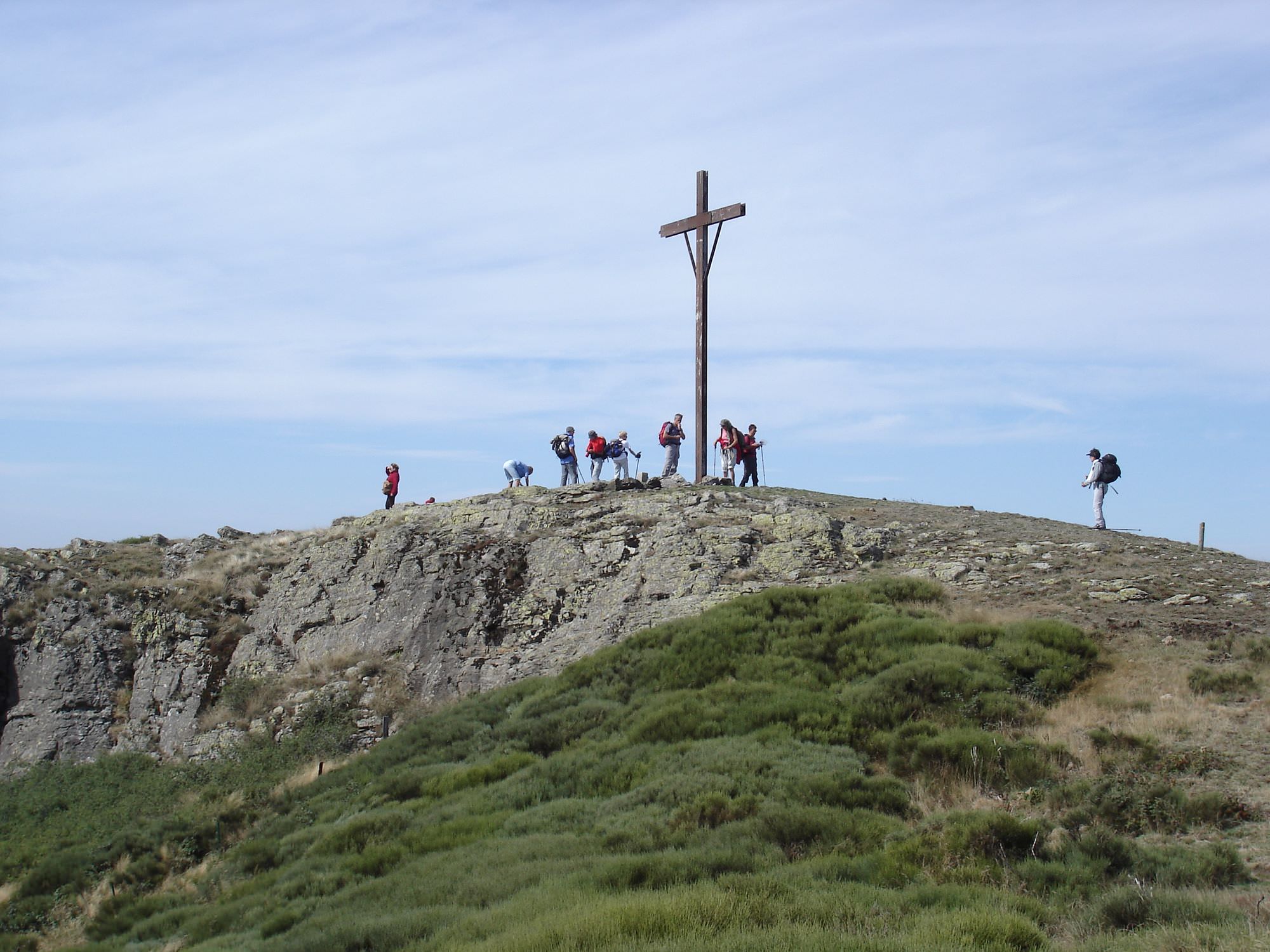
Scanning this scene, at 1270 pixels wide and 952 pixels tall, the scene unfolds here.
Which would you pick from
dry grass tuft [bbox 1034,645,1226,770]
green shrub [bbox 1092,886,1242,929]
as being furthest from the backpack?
green shrub [bbox 1092,886,1242,929]

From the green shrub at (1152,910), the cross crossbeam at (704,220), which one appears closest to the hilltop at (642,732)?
the green shrub at (1152,910)

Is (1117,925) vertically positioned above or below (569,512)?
below

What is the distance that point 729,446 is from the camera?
Result: 2480 cm

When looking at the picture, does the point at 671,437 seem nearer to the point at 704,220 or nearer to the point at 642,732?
the point at 704,220

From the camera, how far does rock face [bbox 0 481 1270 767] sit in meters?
18.5

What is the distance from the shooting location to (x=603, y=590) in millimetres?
20109

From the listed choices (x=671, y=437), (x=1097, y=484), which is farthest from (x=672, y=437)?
(x=1097, y=484)

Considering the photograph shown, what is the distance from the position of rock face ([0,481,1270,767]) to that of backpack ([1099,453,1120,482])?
1244 millimetres

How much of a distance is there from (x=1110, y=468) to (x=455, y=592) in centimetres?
1417

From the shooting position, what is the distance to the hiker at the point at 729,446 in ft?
81.6

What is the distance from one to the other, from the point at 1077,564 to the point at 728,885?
508 inches

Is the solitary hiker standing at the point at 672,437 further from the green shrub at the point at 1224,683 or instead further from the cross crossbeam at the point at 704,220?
the green shrub at the point at 1224,683

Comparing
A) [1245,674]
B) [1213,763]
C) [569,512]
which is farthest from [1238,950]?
[569,512]

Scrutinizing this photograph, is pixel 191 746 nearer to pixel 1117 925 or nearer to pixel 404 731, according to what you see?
pixel 404 731
